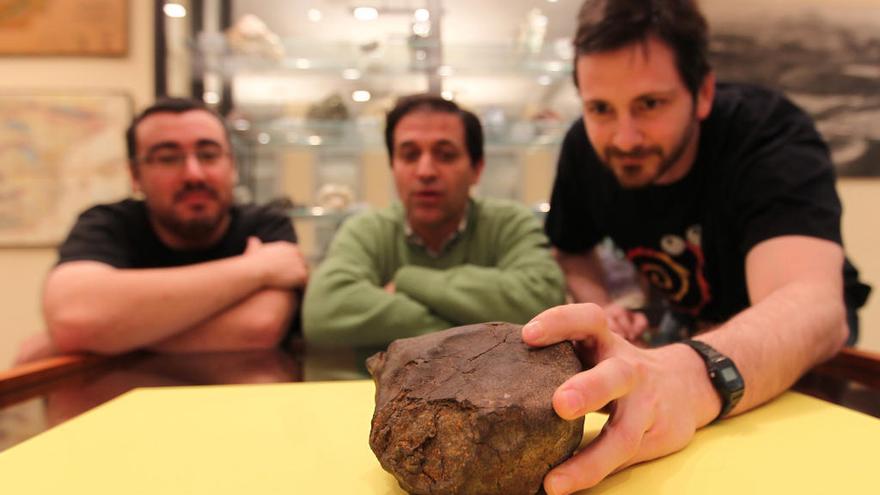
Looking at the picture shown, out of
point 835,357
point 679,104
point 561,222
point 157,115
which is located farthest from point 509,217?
point 157,115

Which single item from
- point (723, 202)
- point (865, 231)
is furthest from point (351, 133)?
point (865, 231)

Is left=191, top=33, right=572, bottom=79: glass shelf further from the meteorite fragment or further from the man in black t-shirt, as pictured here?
the meteorite fragment

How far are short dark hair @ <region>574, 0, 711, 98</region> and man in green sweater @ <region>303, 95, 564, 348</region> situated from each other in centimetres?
37

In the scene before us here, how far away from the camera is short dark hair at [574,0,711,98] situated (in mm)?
1111

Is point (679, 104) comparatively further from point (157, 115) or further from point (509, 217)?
point (157, 115)

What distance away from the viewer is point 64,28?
2453 millimetres

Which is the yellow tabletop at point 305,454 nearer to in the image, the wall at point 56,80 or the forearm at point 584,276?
the forearm at point 584,276

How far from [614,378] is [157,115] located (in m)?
1.35

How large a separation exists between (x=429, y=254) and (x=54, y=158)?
2.01 meters

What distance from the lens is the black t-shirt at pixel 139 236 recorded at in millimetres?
1280

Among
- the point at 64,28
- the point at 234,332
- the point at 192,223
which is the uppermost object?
the point at 64,28

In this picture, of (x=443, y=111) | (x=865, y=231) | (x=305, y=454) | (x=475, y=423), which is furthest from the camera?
(x=865, y=231)

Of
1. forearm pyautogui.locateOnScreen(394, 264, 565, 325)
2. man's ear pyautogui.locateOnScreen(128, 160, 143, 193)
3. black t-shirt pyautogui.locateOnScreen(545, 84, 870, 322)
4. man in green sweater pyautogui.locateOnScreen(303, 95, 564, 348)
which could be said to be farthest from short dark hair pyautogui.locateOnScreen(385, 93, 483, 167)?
man's ear pyautogui.locateOnScreen(128, 160, 143, 193)

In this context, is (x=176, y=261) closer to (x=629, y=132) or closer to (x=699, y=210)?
(x=629, y=132)
